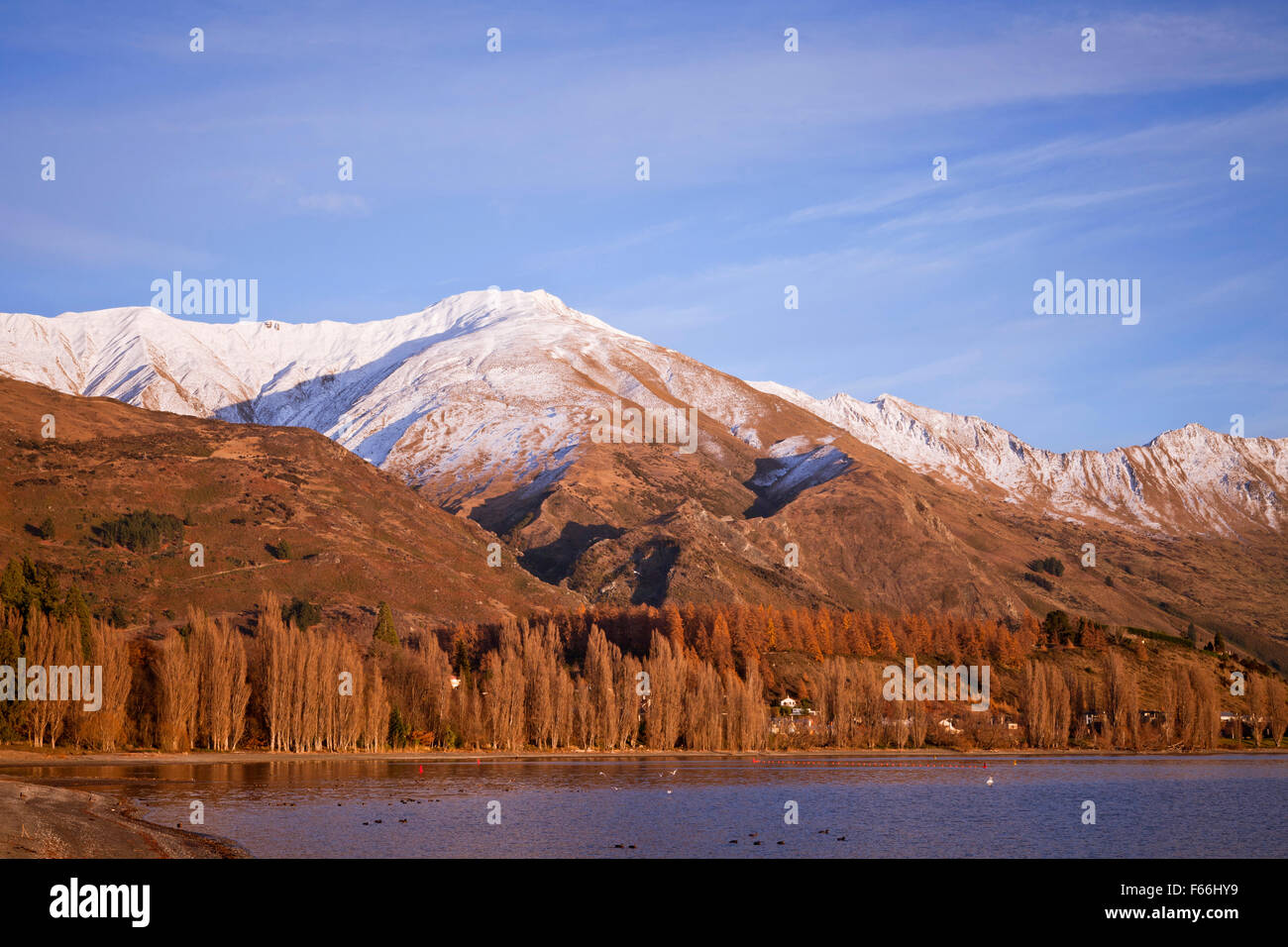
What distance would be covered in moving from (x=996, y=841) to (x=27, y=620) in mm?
107247

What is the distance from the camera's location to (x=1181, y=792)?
12006cm

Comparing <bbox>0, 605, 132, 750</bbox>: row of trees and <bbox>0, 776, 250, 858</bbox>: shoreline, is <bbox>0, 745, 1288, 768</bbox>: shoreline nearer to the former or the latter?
<bbox>0, 605, 132, 750</bbox>: row of trees

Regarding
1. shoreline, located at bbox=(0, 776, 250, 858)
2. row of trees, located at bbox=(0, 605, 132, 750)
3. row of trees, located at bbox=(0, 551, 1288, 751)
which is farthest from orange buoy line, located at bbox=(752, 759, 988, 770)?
shoreline, located at bbox=(0, 776, 250, 858)

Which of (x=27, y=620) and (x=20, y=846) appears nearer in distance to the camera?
(x=20, y=846)

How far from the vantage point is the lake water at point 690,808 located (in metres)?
73.2

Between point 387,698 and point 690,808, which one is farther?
point 387,698

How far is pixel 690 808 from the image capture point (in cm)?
9612
